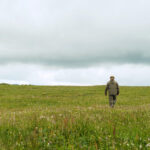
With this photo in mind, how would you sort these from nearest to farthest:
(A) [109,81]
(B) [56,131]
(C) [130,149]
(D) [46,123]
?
(C) [130,149]
(B) [56,131]
(D) [46,123]
(A) [109,81]

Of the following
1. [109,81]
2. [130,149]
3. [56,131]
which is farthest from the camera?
[109,81]

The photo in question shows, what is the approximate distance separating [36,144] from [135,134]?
9.45ft

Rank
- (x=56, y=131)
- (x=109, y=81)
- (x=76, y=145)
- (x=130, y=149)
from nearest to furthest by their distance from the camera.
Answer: (x=130, y=149) < (x=76, y=145) < (x=56, y=131) < (x=109, y=81)

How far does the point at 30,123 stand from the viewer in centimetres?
760

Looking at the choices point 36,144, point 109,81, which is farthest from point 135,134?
point 109,81

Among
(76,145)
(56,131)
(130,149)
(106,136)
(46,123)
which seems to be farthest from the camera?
(46,123)

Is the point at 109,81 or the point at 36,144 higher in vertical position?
the point at 109,81

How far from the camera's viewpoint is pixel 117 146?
217 inches

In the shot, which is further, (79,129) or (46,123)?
(46,123)

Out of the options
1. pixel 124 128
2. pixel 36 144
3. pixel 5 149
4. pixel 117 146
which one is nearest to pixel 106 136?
pixel 117 146

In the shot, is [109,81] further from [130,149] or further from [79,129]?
[130,149]

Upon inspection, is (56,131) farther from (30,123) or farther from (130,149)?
(130,149)

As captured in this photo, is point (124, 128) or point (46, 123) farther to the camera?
point (46, 123)

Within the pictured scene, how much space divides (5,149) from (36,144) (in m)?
0.80
